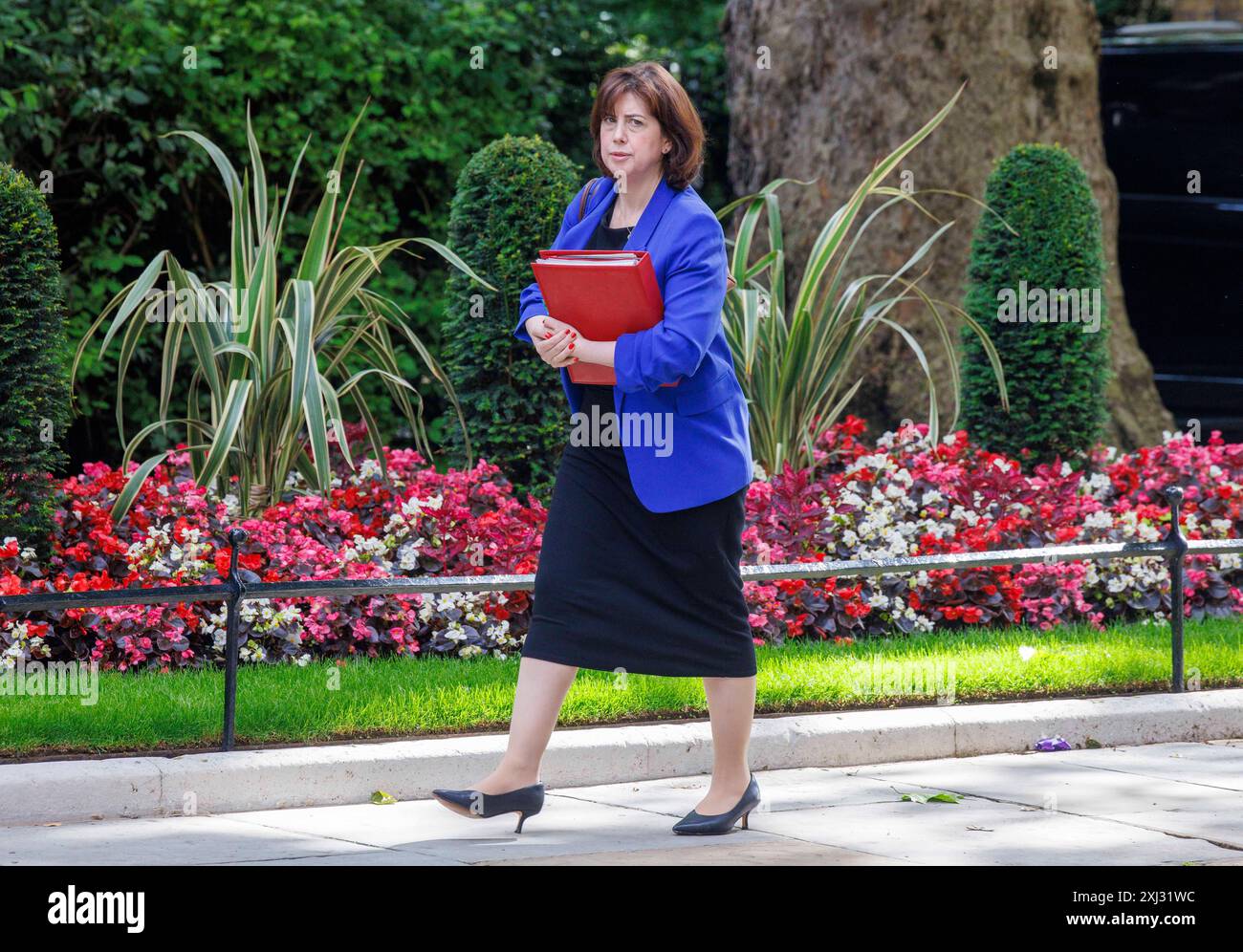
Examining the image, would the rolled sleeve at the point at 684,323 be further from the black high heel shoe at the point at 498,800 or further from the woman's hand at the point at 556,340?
the black high heel shoe at the point at 498,800

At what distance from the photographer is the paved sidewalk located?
4.35 metres

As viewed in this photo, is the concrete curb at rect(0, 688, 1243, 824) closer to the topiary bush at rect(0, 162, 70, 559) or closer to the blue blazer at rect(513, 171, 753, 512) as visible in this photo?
the blue blazer at rect(513, 171, 753, 512)

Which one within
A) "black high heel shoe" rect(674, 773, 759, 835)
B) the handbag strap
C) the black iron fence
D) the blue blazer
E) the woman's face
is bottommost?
"black high heel shoe" rect(674, 773, 759, 835)

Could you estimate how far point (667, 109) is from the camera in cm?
449

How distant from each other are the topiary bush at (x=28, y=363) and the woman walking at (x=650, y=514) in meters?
2.54

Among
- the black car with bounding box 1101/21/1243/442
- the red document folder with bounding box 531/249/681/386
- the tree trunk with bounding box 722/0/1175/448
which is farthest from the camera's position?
the black car with bounding box 1101/21/1243/442

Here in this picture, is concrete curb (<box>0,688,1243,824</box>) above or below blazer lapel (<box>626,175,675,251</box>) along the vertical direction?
below

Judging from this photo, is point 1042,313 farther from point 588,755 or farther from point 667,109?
point 667,109

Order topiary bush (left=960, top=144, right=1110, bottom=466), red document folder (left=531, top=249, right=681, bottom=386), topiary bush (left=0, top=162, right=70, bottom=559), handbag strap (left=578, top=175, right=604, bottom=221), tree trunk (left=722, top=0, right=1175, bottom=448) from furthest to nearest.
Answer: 1. tree trunk (left=722, top=0, right=1175, bottom=448)
2. topiary bush (left=960, top=144, right=1110, bottom=466)
3. topiary bush (left=0, top=162, right=70, bottom=559)
4. handbag strap (left=578, top=175, right=604, bottom=221)
5. red document folder (left=531, top=249, right=681, bottom=386)

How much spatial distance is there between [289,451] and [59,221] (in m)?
3.07

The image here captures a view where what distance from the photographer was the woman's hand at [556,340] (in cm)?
440

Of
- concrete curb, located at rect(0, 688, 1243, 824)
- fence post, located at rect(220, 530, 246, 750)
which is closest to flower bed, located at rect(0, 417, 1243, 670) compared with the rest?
fence post, located at rect(220, 530, 246, 750)

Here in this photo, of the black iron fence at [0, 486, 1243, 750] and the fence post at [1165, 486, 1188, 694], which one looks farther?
the fence post at [1165, 486, 1188, 694]

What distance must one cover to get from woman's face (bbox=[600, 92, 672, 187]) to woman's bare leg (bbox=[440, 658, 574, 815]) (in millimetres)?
1289
